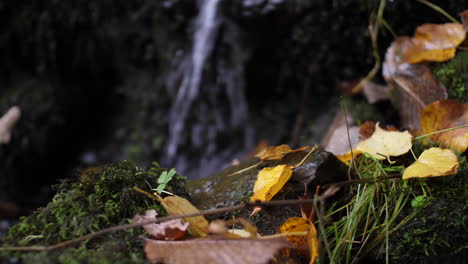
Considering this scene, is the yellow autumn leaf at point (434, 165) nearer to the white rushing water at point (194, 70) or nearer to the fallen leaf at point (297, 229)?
the fallen leaf at point (297, 229)

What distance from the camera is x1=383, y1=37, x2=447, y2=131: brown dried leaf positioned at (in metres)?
1.80

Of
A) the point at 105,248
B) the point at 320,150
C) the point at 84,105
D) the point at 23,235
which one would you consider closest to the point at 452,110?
the point at 320,150

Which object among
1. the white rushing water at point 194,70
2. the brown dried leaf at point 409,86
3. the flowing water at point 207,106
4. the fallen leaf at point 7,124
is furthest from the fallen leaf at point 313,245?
the white rushing water at point 194,70

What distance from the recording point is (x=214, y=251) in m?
0.90

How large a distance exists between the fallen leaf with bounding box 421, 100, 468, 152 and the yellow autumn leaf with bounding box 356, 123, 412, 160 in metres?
0.23

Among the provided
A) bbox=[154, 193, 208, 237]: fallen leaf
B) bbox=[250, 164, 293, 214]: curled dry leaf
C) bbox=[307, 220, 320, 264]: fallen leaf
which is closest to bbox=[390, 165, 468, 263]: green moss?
bbox=[307, 220, 320, 264]: fallen leaf

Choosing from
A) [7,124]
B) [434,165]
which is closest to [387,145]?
[434,165]

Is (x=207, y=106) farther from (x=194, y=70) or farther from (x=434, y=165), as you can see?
(x=434, y=165)

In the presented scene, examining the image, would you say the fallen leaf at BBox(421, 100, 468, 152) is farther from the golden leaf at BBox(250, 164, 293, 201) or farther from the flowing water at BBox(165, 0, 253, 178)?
the flowing water at BBox(165, 0, 253, 178)

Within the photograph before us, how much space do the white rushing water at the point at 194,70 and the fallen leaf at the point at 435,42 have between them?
2.08 m

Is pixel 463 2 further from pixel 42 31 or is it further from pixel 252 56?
pixel 42 31

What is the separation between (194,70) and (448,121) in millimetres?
2802

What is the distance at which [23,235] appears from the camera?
0.99m

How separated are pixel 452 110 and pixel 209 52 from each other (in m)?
2.69
